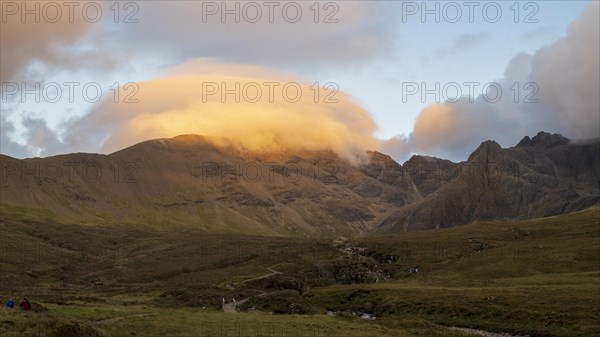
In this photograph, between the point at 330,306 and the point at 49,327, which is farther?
the point at 330,306

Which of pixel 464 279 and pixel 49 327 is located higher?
pixel 49 327

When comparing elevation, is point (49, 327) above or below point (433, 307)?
above

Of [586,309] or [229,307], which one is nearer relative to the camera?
[586,309]

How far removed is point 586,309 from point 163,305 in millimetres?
60026

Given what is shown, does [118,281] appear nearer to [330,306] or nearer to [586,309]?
[330,306]

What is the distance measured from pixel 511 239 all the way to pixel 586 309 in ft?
361

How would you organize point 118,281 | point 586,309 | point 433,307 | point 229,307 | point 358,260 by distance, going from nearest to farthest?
point 586,309, point 433,307, point 229,307, point 118,281, point 358,260

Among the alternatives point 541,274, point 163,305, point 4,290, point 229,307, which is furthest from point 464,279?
point 4,290

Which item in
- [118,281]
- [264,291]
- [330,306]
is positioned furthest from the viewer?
[118,281]

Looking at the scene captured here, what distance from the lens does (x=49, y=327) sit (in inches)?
1510

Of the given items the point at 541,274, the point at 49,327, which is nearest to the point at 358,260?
the point at 541,274

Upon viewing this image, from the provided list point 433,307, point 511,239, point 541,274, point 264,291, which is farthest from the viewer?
point 511,239

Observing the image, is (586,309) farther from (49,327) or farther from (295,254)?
(295,254)

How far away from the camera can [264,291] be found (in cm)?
10381
